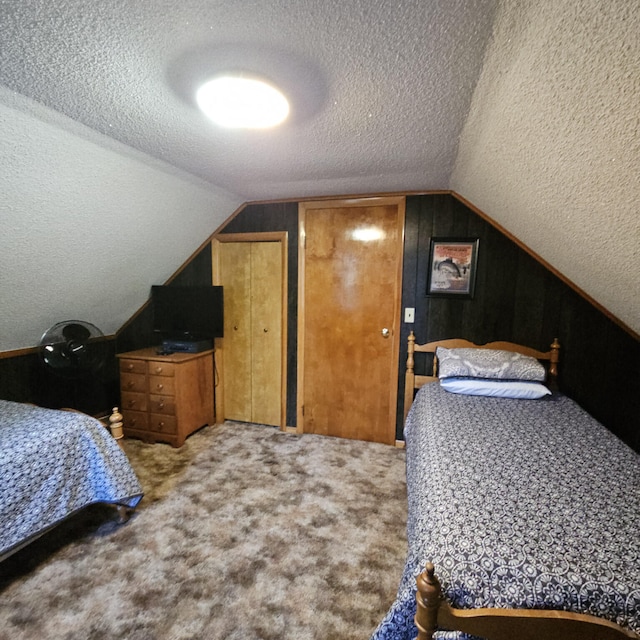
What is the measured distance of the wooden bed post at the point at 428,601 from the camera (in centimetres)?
89

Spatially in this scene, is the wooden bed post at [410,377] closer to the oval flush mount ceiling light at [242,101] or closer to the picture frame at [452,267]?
the picture frame at [452,267]

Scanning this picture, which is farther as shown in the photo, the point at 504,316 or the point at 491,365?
the point at 504,316

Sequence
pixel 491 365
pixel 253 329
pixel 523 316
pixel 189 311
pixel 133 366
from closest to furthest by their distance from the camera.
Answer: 1. pixel 491 365
2. pixel 523 316
3. pixel 133 366
4. pixel 189 311
5. pixel 253 329

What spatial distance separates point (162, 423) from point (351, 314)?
1.97m

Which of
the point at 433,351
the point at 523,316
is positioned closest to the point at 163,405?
the point at 433,351

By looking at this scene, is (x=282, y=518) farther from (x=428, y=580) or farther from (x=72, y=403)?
(x=72, y=403)

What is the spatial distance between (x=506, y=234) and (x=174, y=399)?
3101mm

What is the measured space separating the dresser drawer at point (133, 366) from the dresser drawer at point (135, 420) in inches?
15.3

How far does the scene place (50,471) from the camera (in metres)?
1.77

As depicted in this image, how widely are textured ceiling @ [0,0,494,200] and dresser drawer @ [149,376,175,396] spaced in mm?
1890

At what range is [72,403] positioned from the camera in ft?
10.4

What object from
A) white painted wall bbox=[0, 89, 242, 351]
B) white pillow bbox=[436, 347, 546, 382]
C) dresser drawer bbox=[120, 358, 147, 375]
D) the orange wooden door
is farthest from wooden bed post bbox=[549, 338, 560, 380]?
dresser drawer bbox=[120, 358, 147, 375]

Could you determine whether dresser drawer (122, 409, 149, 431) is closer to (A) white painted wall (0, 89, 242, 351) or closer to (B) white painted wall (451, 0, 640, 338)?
(A) white painted wall (0, 89, 242, 351)

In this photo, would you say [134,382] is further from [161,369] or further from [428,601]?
[428,601]
